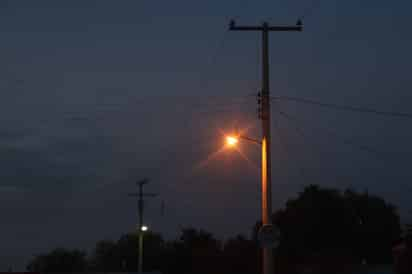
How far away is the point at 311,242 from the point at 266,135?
2128 inches

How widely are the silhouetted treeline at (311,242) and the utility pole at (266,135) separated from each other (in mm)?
32924

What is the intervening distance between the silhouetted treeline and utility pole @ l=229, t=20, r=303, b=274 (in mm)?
32924

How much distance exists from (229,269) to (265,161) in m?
41.7

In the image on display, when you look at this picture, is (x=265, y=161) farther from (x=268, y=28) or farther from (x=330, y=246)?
(x=330, y=246)

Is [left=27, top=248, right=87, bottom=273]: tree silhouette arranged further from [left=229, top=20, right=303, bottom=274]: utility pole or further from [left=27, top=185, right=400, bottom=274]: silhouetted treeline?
[left=229, top=20, right=303, bottom=274]: utility pole

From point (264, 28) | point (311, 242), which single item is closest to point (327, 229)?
point (311, 242)

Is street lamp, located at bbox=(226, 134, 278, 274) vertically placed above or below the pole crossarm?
below

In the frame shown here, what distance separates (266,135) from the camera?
66.4 feet

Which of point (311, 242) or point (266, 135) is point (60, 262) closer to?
point (311, 242)

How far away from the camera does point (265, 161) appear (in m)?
20.1

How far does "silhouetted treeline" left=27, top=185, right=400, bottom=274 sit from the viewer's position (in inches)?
2334

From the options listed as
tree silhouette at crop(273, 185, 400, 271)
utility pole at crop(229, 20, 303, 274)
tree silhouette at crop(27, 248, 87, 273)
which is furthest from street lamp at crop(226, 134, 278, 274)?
tree silhouette at crop(27, 248, 87, 273)

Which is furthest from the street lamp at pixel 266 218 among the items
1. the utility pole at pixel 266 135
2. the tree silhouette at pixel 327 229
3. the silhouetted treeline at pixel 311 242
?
the tree silhouette at pixel 327 229

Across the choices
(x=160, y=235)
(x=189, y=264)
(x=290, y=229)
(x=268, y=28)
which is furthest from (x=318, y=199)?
(x=268, y=28)
